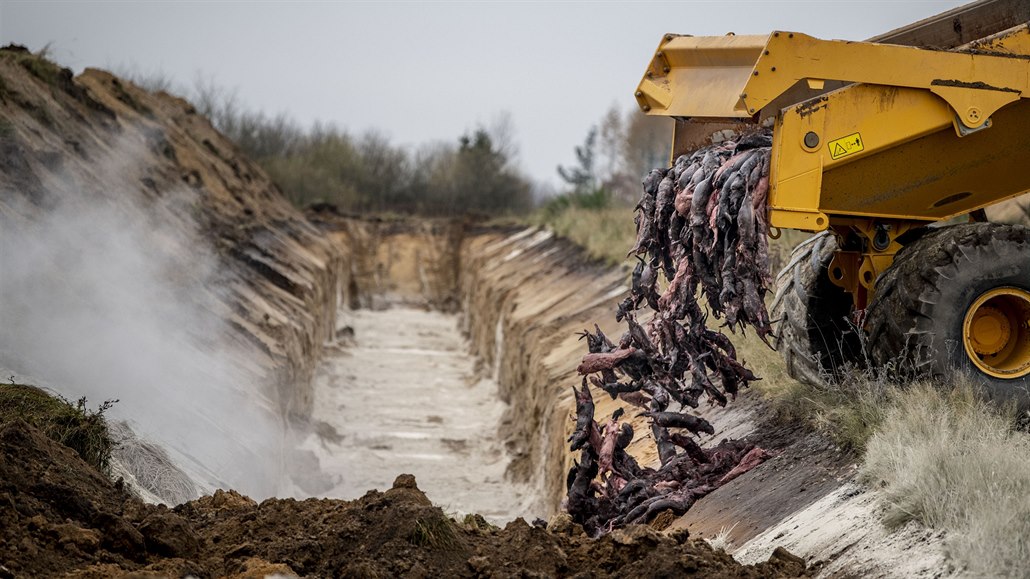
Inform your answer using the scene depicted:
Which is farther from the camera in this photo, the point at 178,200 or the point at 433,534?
the point at 178,200

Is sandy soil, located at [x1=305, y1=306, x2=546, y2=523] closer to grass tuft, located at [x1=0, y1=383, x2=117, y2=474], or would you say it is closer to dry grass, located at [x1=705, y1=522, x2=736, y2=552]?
grass tuft, located at [x1=0, y1=383, x2=117, y2=474]

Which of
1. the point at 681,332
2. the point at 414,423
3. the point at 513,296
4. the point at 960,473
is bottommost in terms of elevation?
the point at 414,423

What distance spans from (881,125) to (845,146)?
28cm

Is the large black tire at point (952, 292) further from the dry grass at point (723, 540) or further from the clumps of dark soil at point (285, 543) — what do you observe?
the clumps of dark soil at point (285, 543)

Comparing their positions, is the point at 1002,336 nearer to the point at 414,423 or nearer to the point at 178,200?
the point at 414,423

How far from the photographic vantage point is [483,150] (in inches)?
1944

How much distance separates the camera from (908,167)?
743cm

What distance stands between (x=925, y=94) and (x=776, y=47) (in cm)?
96

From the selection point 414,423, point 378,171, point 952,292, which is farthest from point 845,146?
point 378,171

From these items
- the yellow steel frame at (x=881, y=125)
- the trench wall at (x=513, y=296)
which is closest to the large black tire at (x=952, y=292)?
the yellow steel frame at (x=881, y=125)

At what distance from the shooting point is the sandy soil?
1388cm

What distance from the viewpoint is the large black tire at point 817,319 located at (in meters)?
8.38

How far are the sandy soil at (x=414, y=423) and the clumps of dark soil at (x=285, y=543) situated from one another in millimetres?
4385

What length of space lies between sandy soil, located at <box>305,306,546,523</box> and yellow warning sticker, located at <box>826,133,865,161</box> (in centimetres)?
518
